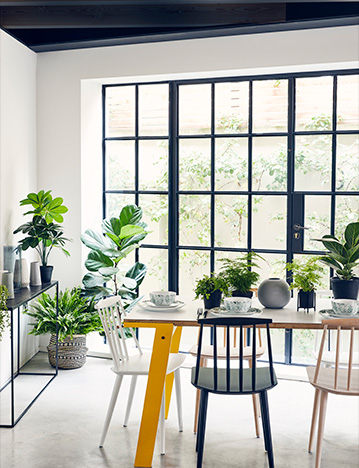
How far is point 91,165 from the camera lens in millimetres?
5344

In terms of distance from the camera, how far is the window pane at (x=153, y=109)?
5.23 metres

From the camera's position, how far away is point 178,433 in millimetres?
3688

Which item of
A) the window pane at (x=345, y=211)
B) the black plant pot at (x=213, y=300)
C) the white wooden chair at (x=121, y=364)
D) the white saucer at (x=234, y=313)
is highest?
the window pane at (x=345, y=211)

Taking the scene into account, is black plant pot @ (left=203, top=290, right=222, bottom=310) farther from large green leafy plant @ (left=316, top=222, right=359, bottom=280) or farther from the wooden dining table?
large green leafy plant @ (left=316, top=222, right=359, bottom=280)

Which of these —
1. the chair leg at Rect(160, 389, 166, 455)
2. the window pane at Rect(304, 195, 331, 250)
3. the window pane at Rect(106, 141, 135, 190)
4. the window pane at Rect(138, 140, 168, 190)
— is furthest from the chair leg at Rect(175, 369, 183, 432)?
the window pane at Rect(106, 141, 135, 190)

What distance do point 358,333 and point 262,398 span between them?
1.84 m

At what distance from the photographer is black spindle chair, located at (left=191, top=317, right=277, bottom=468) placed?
9.79ft

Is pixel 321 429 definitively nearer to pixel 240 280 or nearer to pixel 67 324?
pixel 240 280

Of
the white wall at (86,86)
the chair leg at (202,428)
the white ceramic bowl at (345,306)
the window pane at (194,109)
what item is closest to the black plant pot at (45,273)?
the white wall at (86,86)

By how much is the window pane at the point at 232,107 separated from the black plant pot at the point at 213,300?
1.96 meters

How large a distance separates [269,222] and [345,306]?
173cm

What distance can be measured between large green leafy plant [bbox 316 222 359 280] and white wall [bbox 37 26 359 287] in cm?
175

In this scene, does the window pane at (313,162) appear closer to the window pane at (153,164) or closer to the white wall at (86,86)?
the white wall at (86,86)

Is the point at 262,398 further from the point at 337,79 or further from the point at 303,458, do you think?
the point at 337,79
